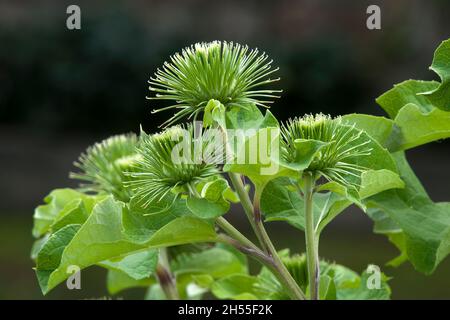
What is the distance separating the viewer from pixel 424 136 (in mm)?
771

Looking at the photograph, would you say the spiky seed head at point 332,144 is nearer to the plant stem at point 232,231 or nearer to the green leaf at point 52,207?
the plant stem at point 232,231

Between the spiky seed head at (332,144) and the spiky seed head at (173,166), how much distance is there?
8cm

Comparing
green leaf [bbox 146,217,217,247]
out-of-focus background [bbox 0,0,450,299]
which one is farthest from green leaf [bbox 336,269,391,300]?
out-of-focus background [bbox 0,0,450,299]

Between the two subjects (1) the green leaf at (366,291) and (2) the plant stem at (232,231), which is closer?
(2) the plant stem at (232,231)

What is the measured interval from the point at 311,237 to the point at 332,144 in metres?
0.08

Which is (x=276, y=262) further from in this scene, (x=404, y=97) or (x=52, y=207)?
(x=52, y=207)

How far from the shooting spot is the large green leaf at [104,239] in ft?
2.14

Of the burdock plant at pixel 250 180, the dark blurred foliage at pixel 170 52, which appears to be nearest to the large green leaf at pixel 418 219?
the burdock plant at pixel 250 180

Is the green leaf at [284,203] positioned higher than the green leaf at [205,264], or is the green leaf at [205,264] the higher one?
the green leaf at [284,203]

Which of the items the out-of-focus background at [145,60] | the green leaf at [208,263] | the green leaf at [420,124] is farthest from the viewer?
the out-of-focus background at [145,60]

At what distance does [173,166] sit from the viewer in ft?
2.29

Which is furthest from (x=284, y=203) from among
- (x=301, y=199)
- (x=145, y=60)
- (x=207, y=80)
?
(x=145, y=60)
